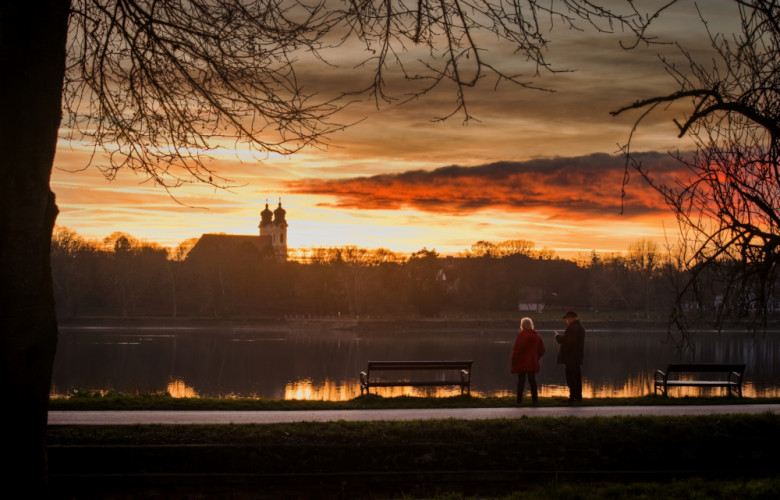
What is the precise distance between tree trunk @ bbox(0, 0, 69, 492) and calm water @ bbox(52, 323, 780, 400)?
45.3 ft

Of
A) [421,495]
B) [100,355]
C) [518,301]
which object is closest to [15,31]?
[421,495]

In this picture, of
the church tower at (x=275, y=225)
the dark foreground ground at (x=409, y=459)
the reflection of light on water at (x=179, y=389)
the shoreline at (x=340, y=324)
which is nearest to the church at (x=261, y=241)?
the church tower at (x=275, y=225)

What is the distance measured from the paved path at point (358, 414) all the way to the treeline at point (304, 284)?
7897 cm

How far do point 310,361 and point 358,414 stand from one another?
118 ft

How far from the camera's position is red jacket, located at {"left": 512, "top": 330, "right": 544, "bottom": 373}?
15.8 metres

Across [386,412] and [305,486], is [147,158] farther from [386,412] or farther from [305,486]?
[386,412]

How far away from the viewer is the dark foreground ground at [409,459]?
8.70 m

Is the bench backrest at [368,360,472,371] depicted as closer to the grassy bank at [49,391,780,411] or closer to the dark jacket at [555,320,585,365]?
the grassy bank at [49,391,780,411]

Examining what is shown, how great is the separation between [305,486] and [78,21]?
5.54 meters

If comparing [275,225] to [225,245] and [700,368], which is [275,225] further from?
[700,368]

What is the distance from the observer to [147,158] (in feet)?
27.6

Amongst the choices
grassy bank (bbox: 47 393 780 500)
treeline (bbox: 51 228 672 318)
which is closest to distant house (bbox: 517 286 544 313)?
treeline (bbox: 51 228 672 318)

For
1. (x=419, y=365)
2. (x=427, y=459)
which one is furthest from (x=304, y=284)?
(x=427, y=459)

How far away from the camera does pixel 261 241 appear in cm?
13575
